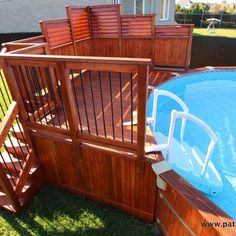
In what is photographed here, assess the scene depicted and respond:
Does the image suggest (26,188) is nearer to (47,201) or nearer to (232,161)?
(47,201)

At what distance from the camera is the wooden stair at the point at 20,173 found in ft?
12.1

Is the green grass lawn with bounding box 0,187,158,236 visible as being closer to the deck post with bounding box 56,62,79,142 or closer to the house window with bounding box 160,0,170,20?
the deck post with bounding box 56,62,79,142

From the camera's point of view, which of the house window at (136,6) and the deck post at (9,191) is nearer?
the deck post at (9,191)

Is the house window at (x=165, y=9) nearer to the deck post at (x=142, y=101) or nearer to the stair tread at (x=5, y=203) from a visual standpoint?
the deck post at (x=142, y=101)

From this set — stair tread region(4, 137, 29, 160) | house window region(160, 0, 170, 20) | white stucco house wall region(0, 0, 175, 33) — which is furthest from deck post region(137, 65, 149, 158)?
house window region(160, 0, 170, 20)

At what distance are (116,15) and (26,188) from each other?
17.0ft

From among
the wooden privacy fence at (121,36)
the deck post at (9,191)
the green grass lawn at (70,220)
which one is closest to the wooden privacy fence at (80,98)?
the deck post at (9,191)

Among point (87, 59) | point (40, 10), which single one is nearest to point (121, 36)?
point (87, 59)

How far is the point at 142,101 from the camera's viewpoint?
244cm

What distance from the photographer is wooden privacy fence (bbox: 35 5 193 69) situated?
19.2ft

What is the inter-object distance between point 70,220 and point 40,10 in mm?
12078

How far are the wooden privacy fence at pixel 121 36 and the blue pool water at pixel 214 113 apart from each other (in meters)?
0.87

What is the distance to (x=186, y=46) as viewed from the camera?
237 inches

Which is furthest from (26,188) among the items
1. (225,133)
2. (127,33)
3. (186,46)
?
(186,46)
